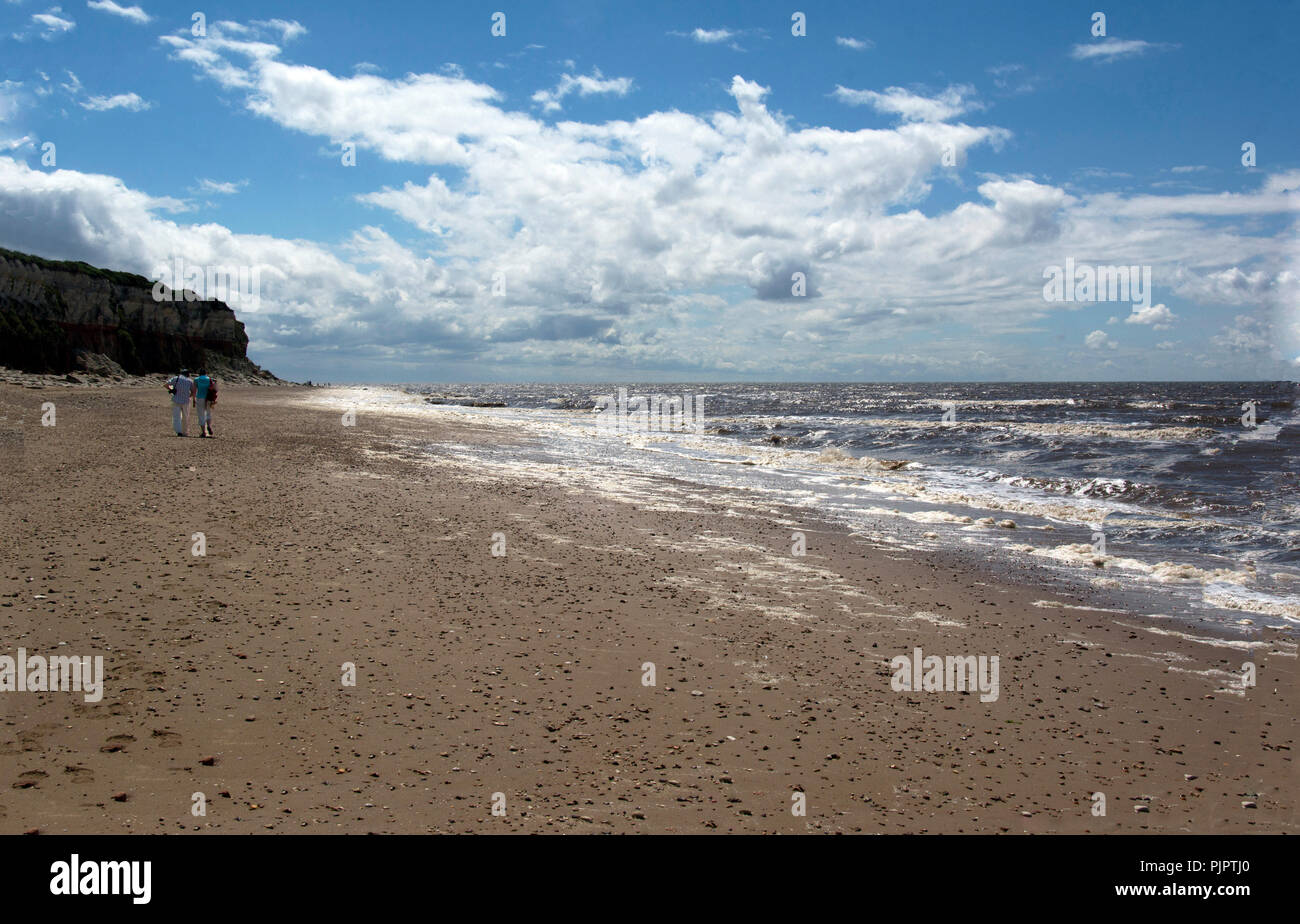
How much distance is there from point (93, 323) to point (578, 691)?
75569mm

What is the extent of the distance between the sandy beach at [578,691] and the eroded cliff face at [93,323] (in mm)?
56868

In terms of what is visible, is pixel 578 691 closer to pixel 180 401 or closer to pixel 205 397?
pixel 180 401

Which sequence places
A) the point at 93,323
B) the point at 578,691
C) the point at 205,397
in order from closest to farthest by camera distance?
the point at 578,691
the point at 205,397
the point at 93,323

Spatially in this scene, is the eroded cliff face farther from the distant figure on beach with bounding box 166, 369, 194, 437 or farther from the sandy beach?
the sandy beach

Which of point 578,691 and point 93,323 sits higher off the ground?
point 93,323

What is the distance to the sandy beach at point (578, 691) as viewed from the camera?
4.37 meters

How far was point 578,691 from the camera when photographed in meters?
5.91

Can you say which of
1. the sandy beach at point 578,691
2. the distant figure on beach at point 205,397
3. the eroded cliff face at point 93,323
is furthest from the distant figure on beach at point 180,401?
the eroded cliff face at point 93,323

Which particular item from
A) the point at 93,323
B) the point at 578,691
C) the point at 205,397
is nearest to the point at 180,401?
the point at 205,397

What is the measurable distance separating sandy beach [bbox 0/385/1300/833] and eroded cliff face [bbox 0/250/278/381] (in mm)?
56868

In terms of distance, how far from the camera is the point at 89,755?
14.8 ft

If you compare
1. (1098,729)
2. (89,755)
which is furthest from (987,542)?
(89,755)

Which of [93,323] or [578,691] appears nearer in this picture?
[578,691]
